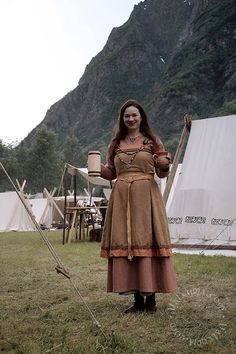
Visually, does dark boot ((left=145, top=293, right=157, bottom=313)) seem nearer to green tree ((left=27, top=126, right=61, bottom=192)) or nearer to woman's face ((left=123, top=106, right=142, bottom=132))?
woman's face ((left=123, top=106, right=142, bottom=132))

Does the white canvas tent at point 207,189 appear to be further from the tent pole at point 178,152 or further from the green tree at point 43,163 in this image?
the green tree at point 43,163

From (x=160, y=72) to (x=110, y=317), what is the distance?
351 feet

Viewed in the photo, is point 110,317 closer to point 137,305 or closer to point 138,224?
point 137,305

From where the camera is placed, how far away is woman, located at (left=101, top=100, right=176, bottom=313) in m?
3.02

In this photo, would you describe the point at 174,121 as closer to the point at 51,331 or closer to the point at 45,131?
the point at 45,131

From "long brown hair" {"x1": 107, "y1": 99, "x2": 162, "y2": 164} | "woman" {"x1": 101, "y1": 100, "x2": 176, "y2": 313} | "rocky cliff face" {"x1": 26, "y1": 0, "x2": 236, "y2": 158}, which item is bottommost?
"woman" {"x1": 101, "y1": 100, "x2": 176, "y2": 313}

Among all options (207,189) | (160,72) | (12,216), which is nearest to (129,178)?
(207,189)

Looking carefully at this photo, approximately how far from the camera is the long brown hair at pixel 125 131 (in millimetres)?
3254

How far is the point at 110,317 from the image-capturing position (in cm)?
296

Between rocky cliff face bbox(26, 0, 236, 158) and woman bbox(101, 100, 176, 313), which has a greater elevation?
rocky cliff face bbox(26, 0, 236, 158)

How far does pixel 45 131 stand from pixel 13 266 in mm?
34338

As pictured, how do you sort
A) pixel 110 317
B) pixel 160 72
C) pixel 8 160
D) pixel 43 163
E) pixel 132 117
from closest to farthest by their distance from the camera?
pixel 110 317 → pixel 132 117 → pixel 8 160 → pixel 43 163 → pixel 160 72

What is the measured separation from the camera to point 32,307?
131 inches

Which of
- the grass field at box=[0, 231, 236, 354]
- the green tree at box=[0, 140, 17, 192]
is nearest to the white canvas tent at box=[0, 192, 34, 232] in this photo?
the grass field at box=[0, 231, 236, 354]
